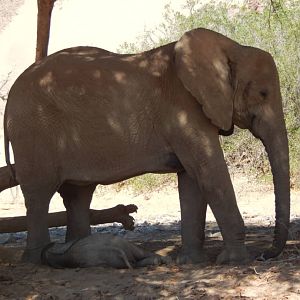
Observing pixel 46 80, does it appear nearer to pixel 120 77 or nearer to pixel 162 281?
pixel 120 77

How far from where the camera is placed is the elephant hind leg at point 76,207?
9.20 m

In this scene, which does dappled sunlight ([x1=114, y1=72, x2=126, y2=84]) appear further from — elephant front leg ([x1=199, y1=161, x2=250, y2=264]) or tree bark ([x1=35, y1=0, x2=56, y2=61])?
tree bark ([x1=35, y1=0, x2=56, y2=61])

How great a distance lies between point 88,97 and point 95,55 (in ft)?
1.89

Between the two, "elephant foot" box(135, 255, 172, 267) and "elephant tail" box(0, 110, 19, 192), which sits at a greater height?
"elephant tail" box(0, 110, 19, 192)

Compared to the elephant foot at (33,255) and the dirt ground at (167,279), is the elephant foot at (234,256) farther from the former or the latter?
the elephant foot at (33,255)

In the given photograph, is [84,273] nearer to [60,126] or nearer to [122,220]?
[60,126]

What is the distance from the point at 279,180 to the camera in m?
7.83

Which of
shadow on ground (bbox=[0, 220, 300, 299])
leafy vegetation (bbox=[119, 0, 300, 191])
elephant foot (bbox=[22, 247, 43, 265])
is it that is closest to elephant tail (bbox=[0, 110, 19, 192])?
elephant foot (bbox=[22, 247, 43, 265])

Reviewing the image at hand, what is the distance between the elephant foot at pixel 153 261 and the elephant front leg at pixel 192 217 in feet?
0.86

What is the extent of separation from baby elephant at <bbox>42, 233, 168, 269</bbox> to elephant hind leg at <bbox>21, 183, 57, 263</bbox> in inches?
19.2

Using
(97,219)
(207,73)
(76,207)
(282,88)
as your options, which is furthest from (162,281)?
(282,88)

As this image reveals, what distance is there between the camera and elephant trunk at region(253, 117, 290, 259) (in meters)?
7.58

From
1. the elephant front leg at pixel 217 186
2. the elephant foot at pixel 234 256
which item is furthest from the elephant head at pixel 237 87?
the elephant foot at pixel 234 256

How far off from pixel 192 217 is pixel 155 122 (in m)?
1.04
